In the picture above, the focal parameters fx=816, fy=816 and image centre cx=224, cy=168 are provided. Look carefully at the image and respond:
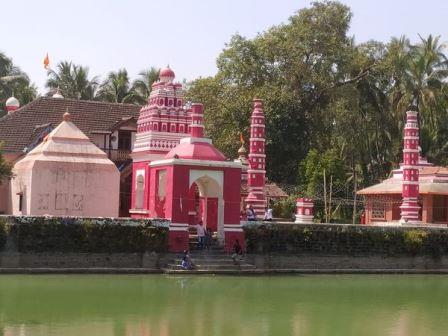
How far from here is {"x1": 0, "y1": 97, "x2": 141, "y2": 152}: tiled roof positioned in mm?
32406

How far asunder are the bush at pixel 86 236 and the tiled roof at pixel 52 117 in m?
9.30

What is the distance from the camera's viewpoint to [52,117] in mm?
33938

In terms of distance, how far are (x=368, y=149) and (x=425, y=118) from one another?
11.9ft

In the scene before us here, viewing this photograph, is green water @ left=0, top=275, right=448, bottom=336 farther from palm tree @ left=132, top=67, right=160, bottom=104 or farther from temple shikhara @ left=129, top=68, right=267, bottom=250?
palm tree @ left=132, top=67, right=160, bottom=104

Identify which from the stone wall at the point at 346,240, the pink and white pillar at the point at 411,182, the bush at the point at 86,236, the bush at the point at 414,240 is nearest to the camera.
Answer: the bush at the point at 86,236

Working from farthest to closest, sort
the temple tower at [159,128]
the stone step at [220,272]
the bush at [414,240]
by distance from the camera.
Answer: the temple tower at [159,128] → the bush at [414,240] → the stone step at [220,272]

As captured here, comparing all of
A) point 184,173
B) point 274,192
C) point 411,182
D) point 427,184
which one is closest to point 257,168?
point 184,173

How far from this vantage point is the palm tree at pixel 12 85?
45.6 m

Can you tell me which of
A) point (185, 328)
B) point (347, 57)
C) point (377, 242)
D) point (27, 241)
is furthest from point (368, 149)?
point (185, 328)

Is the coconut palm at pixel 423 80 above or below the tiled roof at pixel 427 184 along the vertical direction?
above

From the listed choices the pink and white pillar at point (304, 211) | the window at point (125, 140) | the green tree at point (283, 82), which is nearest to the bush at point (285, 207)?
the green tree at point (283, 82)

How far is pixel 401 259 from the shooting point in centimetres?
2708

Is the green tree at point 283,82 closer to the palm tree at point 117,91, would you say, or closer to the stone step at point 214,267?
the palm tree at point 117,91

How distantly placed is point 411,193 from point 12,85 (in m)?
25.7
